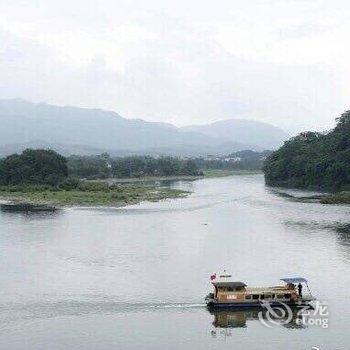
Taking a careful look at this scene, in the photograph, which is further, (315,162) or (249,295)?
(315,162)

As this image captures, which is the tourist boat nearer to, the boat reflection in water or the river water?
the boat reflection in water

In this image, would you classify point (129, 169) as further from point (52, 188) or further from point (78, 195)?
point (78, 195)

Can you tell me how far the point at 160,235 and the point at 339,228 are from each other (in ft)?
42.0

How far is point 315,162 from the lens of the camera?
8262 cm

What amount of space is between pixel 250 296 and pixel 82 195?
44.6 metres

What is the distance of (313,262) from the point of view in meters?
33.7

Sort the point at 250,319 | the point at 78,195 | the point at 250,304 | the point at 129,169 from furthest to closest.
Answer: the point at 129,169
the point at 78,195
the point at 250,304
the point at 250,319

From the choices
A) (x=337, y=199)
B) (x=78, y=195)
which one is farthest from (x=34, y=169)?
(x=337, y=199)

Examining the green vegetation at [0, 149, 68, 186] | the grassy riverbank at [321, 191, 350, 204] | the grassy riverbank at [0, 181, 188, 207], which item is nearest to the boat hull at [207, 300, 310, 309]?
the grassy riverbank at [321, 191, 350, 204]

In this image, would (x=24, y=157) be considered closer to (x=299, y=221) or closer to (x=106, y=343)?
(x=299, y=221)

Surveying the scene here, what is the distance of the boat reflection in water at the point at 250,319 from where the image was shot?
24172 mm

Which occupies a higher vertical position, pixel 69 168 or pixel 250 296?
pixel 69 168

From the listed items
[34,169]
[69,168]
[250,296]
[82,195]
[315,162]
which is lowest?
[250,296]

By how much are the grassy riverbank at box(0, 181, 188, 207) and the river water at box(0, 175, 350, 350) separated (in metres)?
9.20
